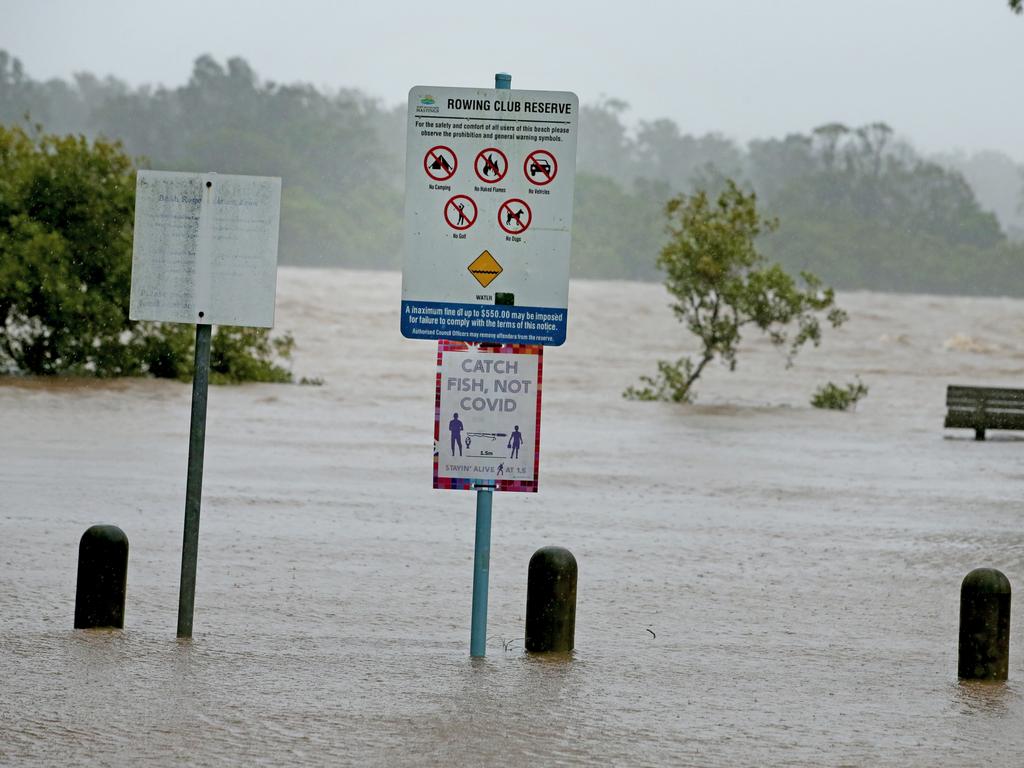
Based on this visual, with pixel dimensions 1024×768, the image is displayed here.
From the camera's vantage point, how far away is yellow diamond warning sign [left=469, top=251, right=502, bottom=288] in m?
6.82

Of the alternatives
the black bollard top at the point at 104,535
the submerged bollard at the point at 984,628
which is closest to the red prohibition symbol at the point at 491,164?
the black bollard top at the point at 104,535

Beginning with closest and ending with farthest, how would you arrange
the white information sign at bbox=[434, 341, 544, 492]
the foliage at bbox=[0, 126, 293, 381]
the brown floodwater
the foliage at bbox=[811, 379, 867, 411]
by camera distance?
the brown floodwater
the white information sign at bbox=[434, 341, 544, 492]
the foliage at bbox=[0, 126, 293, 381]
the foliage at bbox=[811, 379, 867, 411]

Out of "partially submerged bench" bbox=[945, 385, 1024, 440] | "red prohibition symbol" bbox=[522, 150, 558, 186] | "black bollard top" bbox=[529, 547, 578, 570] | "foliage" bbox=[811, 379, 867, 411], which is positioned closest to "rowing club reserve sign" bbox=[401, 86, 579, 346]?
"red prohibition symbol" bbox=[522, 150, 558, 186]

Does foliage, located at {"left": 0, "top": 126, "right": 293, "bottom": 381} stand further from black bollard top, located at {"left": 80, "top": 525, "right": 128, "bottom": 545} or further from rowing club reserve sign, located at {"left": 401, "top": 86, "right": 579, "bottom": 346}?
rowing club reserve sign, located at {"left": 401, "top": 86, "right": 579, "bottom": 346}

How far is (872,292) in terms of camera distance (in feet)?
344

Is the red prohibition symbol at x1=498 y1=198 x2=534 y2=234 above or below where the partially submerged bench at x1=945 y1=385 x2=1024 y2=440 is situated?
above

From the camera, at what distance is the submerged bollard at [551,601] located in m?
7.16

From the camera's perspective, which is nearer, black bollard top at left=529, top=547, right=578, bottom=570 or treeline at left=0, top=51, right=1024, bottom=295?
black bollard top at left=529, top=547, right=578, bottom=570

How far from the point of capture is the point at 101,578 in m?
7.25

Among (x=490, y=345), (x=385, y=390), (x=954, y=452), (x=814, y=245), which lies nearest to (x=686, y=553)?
(x=490, y=345)

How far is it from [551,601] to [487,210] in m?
1.78

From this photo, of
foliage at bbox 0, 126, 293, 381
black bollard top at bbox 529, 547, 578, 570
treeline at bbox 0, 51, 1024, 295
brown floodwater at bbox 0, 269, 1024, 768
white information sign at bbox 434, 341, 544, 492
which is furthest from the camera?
treeline at bbox 0, 51, 1024, 295

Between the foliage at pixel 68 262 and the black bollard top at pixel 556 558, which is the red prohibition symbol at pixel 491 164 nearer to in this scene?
the black bollard top at pixel 556 558

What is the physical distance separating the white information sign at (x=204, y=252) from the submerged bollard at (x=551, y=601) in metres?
1.66
